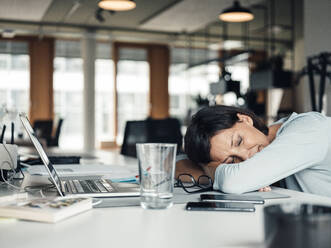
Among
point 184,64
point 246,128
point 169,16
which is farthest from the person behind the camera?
point 184,64

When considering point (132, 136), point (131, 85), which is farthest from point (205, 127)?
point (131, 85)

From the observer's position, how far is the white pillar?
9.86 metres

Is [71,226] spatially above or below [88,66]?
below

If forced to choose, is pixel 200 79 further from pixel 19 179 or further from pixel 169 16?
pixel 19 179

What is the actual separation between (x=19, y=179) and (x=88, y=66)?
8602mm

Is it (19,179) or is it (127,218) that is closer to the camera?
(127,218)

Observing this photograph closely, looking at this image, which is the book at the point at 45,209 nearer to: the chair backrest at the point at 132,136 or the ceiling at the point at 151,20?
the chair backrest at the point at 132,136

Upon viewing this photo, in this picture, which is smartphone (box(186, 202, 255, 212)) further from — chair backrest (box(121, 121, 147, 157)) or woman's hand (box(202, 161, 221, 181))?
chair backrest (box(121, 121, 147, 157))

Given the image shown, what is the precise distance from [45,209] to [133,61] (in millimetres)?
11197

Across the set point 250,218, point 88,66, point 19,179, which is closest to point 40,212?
point 250,218

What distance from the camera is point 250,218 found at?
2.79ft

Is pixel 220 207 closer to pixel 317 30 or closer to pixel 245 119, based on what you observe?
pixel 245 119

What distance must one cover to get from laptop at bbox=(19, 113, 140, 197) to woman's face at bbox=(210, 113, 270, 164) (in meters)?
0.29

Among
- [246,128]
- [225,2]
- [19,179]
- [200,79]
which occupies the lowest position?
[19,179]
